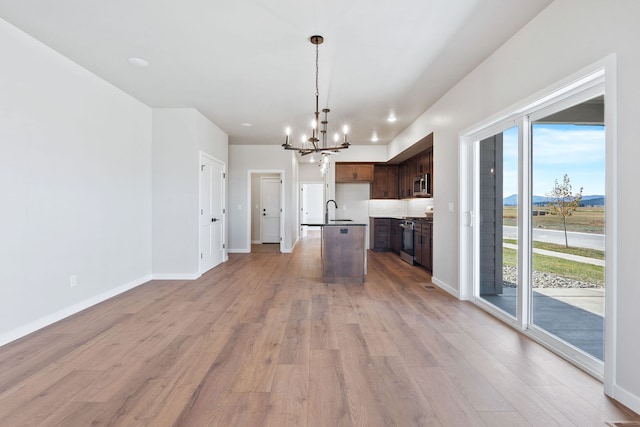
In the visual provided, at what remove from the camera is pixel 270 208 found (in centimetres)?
988

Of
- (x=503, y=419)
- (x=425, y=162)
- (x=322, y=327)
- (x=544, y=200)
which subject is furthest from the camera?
(x=425, y=162)

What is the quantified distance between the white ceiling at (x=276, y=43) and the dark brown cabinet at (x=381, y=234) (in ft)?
13.1

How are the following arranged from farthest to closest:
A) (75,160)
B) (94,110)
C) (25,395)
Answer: (94,110) < (75,160) < (25,395)

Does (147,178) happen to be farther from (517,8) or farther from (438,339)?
(517,8)

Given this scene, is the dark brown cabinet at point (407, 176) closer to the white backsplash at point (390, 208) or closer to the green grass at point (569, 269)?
the white backsplash at point (390, 208)

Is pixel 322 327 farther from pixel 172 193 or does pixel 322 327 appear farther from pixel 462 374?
pixel 172 193

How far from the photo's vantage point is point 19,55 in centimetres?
282

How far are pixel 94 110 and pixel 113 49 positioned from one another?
947mm

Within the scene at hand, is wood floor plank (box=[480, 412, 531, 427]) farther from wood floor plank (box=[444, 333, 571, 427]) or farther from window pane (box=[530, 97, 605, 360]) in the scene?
window pane (box=[530, 97, 605, 360])

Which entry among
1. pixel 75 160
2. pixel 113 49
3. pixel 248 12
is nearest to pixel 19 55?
pixel 113 49

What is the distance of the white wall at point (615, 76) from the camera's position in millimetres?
1781

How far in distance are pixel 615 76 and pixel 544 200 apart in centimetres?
108

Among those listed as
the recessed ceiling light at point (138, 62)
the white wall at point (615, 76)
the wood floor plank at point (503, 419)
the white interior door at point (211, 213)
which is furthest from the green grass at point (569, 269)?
the white interior door at point (211, 213)

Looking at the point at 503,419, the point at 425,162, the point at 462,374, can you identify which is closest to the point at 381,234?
the point at 425,162
